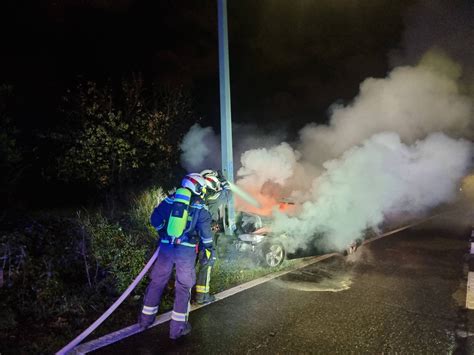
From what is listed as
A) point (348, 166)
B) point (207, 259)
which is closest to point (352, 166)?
point (348, 166)

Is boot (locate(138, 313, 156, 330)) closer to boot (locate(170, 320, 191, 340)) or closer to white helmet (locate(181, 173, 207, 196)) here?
boot (locate(170, 320, 191, 340))

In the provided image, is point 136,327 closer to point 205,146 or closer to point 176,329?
point 176,329

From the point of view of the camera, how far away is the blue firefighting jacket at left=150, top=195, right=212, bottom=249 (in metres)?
4.54

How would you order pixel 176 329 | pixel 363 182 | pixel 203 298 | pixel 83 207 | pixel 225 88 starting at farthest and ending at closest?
pixel 363 182
pixel 83 207
pixel 225 88
pixel 203 298
pixel 176 329

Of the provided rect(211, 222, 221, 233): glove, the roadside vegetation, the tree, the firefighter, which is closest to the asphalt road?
the firefighter

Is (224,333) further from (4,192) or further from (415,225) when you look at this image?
(415,225)

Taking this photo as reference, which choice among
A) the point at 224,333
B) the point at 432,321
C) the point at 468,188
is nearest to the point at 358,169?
the point at 432,321

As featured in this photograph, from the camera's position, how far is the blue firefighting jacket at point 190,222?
14.9 feet

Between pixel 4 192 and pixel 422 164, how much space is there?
1238 cm

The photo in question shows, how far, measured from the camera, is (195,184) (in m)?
4.58

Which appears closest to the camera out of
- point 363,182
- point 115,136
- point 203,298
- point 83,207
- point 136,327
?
point 136,327

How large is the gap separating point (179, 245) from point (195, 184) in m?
0.78

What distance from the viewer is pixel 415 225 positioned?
15.3 metres

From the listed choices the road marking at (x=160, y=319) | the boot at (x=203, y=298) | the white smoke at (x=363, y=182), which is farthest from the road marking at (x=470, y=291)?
the boot at (x=203, y=298)
